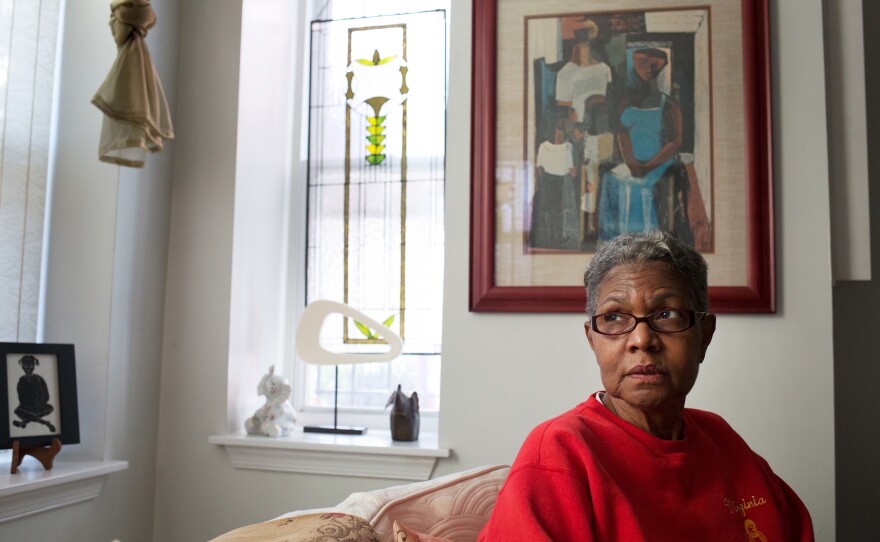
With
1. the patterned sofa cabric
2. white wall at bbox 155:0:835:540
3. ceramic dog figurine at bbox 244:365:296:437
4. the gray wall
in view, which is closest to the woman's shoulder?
the patterned sofa cabric

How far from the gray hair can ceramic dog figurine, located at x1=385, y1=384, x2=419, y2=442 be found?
1260 mm

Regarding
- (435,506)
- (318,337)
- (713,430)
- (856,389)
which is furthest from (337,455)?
(856,389)

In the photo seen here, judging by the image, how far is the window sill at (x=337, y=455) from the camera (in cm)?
240

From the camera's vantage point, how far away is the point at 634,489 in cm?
129

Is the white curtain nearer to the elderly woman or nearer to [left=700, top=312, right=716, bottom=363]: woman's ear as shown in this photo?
the elderly woman

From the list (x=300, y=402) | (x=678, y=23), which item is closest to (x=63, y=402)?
(x=300, y=402)

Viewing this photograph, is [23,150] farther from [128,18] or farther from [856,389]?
[856,389]

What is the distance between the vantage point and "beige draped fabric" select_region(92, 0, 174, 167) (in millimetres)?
2123

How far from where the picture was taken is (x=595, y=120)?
237 centimetres

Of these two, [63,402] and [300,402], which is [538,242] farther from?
[63,402]

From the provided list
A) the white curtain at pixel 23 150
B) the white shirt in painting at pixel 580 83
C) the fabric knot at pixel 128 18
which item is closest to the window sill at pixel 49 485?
the white curtain at pixel 23 150

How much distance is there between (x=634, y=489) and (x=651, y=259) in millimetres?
408

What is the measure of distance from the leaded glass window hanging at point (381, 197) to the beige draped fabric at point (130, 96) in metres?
0.95

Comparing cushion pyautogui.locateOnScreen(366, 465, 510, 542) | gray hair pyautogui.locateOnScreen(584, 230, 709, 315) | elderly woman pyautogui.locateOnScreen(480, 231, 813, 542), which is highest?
gray hair pyautogui.locateOnScreen(584, 230, 709, 315)
